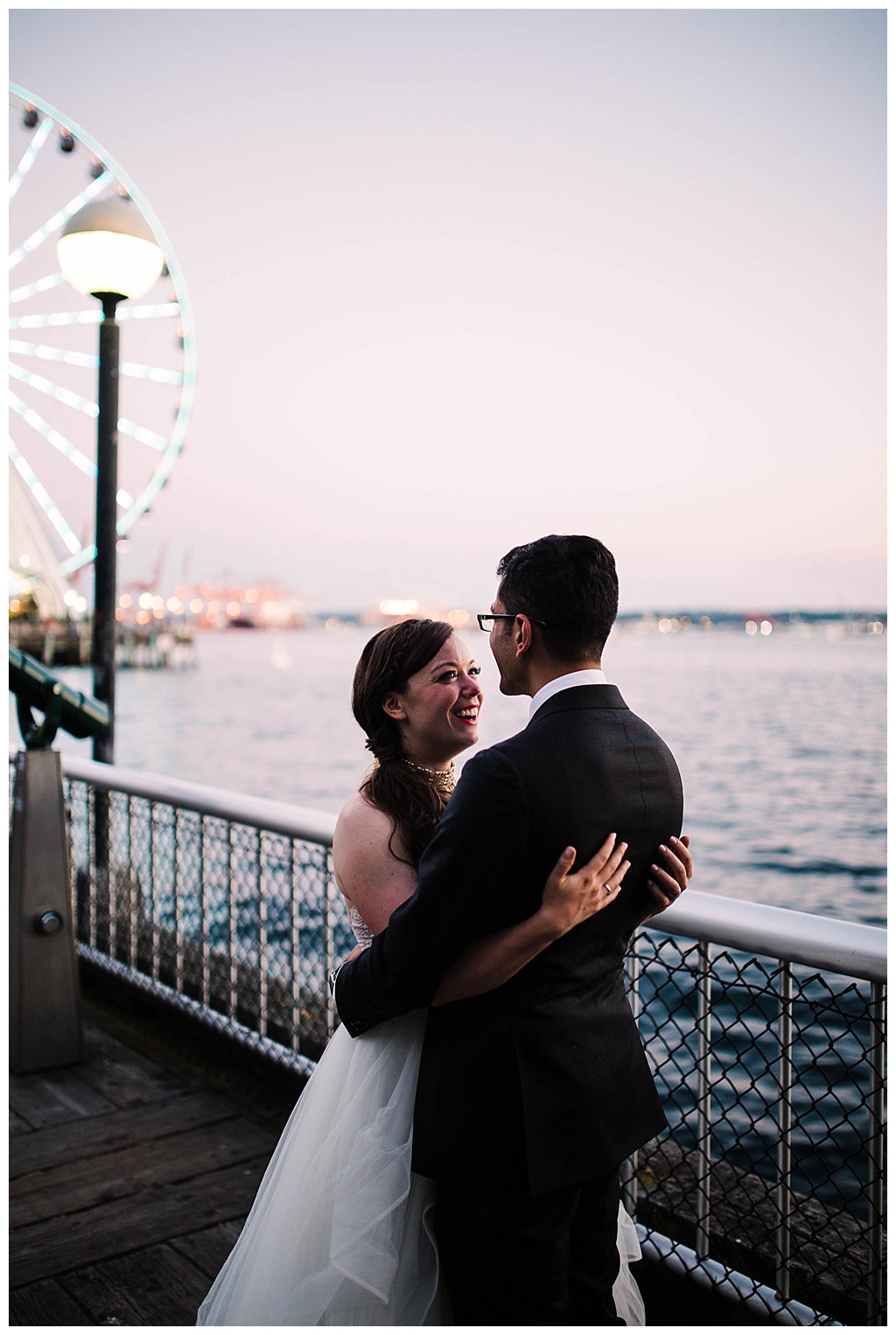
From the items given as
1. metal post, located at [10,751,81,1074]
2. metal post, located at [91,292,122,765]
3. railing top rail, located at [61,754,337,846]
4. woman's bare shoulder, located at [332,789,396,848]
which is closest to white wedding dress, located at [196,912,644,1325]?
woman's bare shoulder, located at [332,789,396,848]

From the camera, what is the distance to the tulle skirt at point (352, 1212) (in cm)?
169

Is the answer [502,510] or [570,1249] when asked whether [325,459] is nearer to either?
[502,510]

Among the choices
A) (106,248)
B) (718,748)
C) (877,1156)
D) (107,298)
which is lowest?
(718,748)

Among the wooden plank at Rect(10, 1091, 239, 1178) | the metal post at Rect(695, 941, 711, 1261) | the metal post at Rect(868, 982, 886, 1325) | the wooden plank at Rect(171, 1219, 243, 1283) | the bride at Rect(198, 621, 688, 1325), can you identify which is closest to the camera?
the bride at Rect(198, 621, 688, 1325)

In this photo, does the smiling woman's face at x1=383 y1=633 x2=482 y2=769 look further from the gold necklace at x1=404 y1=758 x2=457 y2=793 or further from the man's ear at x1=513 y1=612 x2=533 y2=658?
the man's ear at x1=513 y1=612 x2=533 y2=658

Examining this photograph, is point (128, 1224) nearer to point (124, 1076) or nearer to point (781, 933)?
point (124, 1076)

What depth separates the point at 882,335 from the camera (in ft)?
6.22

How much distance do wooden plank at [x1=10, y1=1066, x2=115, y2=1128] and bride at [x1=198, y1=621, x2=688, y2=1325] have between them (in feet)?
5.10

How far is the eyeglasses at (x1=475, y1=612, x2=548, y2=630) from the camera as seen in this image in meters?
1.59

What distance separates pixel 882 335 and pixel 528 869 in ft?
4.04

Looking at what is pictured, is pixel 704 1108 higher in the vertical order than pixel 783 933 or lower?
lower

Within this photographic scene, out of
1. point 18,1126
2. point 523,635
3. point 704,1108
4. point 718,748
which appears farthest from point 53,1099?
point 718,748

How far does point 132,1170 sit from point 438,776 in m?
1.93

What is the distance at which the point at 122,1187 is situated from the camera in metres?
2.93
